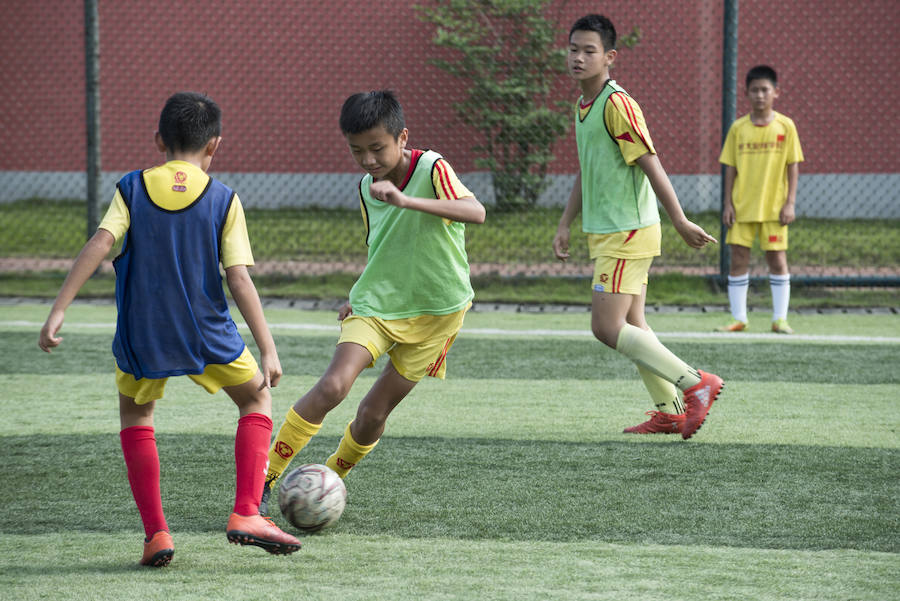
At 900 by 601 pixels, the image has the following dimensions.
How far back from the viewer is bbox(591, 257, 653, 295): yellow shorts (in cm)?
474

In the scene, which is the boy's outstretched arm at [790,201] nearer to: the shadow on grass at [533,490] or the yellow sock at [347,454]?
the shadow on grass at [533,490]

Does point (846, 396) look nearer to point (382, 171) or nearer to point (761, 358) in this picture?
point (761, 358)

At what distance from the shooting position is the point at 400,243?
12.0 ft

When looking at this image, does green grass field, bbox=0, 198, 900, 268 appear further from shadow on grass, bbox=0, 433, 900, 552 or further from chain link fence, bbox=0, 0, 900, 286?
shadow on grass, bbox=0, 433, 900, 552

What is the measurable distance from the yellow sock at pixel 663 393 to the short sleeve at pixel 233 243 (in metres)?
2.22

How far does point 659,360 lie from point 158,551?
7.74ft

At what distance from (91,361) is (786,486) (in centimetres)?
428

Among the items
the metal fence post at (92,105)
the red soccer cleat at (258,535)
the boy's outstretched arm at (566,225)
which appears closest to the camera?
the red soccer cleat at (258,535)

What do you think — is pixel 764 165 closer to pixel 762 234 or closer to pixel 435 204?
pixel 762 234

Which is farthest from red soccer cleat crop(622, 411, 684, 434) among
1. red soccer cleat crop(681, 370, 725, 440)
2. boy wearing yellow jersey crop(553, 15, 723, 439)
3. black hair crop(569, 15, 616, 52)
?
black hair crop(569, 15, 616, 52)

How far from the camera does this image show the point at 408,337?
3643 millimetres

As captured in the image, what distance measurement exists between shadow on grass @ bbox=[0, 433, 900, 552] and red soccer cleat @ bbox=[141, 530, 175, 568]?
0.38 meters

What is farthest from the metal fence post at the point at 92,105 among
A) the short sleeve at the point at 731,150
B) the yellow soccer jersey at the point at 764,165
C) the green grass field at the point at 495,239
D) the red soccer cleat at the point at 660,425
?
the red soccer cleat at the point at 660,425

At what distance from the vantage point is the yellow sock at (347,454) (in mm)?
3760
